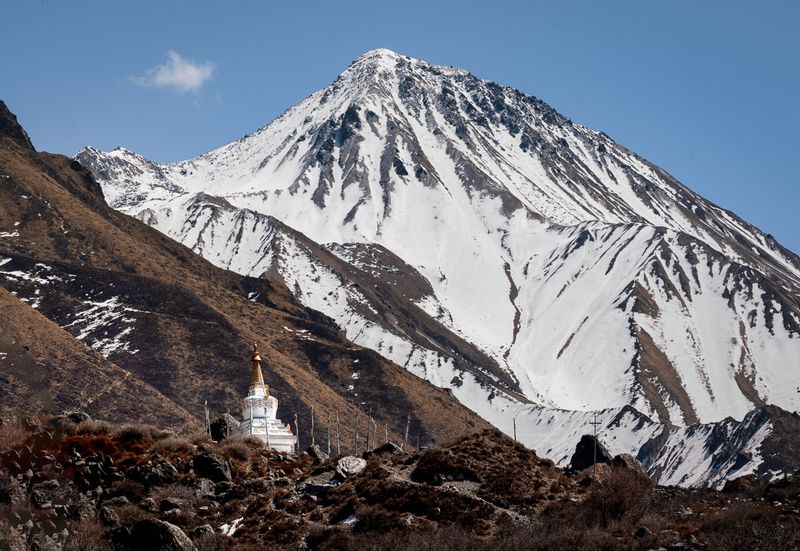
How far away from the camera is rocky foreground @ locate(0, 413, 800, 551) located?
30.4 m

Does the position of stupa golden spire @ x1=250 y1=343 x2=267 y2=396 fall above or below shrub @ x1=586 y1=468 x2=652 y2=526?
above

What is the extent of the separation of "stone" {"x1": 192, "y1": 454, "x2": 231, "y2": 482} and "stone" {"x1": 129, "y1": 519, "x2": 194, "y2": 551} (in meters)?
6.88

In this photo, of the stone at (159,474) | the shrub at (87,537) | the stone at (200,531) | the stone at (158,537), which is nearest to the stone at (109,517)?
the shrub at (87,537)

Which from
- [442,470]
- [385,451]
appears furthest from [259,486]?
[385,451]

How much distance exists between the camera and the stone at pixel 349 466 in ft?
124

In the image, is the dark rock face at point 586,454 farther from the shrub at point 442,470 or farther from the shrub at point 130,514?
the shrub at point 130,514

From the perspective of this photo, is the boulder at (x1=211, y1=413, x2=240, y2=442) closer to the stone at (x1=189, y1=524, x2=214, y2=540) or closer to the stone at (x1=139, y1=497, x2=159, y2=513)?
the stone at (x1=139, y1=497, x2=159, y2=513)

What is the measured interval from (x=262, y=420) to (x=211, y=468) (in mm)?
19524

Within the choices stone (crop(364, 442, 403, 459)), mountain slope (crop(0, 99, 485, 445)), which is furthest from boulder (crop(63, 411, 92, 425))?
mountain slope (crop(0, 99, 485, 445))

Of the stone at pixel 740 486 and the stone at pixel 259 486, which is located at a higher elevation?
the stone at pixel 740 486

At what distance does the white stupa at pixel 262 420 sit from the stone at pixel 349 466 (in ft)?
53.2

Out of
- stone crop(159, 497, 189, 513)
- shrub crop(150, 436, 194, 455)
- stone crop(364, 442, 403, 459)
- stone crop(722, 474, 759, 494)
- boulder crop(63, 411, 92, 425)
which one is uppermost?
stone crop(722, 474, 759, 494)

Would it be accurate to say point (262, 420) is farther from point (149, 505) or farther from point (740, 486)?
point (740, 486)

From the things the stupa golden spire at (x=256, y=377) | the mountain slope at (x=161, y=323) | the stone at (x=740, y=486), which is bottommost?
the stone at (x=740, y=486)
